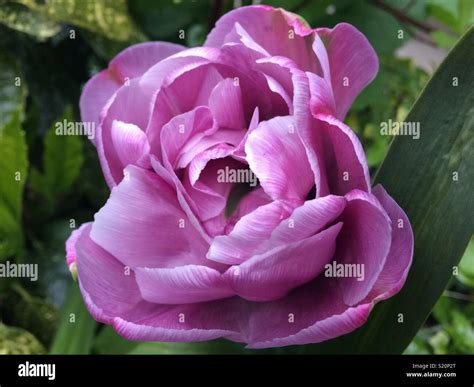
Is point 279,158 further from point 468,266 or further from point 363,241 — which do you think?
point 468,266

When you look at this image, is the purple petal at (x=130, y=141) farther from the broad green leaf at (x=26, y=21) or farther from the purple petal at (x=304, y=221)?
the broad green leaf at (x=26, y=21)

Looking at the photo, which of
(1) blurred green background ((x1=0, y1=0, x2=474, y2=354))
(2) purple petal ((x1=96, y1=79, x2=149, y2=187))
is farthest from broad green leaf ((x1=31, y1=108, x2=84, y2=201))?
(2) purple petal ((x1=96, y1=79, x2=149, y2=187))

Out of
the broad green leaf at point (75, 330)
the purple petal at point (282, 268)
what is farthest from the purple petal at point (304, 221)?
the broad green leaf at point (75, 330)

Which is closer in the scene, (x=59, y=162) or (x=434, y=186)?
(x=434, y=186)

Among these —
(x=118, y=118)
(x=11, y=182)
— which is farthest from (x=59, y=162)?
(x=118, y=118)

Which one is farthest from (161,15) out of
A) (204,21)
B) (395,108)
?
(395,108)

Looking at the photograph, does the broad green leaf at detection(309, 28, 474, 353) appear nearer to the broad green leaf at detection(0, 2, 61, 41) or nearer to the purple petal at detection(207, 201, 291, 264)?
the purple petal at detection(207, 201, 291, 264)
